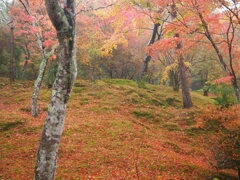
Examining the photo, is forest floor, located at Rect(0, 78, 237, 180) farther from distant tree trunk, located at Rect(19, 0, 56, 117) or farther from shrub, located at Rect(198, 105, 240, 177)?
distant tree trunk, located at Rect(19, 0, 56, 117)

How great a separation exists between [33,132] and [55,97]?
4782 millimetres

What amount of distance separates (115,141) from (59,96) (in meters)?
4.17

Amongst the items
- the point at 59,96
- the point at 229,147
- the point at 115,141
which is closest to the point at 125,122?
the point at 115,141

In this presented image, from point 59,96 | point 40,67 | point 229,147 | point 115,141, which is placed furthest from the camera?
point 40,67

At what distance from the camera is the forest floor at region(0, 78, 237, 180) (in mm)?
5102

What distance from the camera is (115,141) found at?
7078 mm

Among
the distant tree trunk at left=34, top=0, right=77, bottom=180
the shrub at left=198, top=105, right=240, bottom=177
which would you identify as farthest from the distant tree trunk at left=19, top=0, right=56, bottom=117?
the shrub at left=198, top=105, right=240, bottom=177

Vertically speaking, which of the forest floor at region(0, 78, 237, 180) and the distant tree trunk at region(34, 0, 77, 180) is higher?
the distant tree trunk at region(34, 0, 77, 180)

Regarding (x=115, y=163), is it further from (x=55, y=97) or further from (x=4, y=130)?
(x=4, y=130)

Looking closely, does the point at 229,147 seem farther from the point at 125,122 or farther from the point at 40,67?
the point at 40,67

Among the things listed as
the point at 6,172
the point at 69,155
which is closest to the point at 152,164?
the point at 69,155

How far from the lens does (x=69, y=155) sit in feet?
19.3

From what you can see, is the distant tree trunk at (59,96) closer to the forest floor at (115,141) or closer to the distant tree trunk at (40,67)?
the forest floor at (115,141)

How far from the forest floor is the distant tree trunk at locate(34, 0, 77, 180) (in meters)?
1.35
